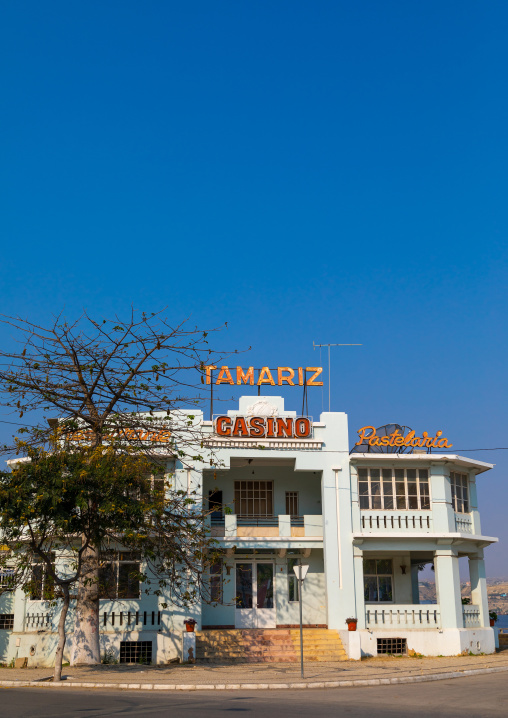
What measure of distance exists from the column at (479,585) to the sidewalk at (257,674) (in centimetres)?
412

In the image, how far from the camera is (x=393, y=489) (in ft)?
98.9

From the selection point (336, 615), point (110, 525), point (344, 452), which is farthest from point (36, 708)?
point (344, 452)

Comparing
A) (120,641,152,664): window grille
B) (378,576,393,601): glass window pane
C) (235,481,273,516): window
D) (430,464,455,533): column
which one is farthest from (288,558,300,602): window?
(120,641,152,664): window grille

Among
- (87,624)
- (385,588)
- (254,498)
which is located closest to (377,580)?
(385,588)

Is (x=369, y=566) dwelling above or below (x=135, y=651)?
above

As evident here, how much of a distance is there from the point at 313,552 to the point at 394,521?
4.14 metres

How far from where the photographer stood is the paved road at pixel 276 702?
13734 mm

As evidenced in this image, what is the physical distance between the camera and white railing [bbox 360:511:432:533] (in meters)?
29.4

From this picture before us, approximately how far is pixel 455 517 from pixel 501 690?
12.8 metres

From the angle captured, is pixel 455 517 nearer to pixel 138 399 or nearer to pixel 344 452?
pixel 344 452

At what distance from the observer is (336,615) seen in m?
28.1

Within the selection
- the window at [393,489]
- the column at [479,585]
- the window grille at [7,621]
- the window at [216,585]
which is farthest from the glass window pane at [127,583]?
the column at [479,585]

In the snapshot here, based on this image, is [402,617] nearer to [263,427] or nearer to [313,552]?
[313,552]

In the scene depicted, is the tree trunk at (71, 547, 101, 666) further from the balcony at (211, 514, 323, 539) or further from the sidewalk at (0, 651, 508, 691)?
the balcony at (211, 514, 323, 539)
